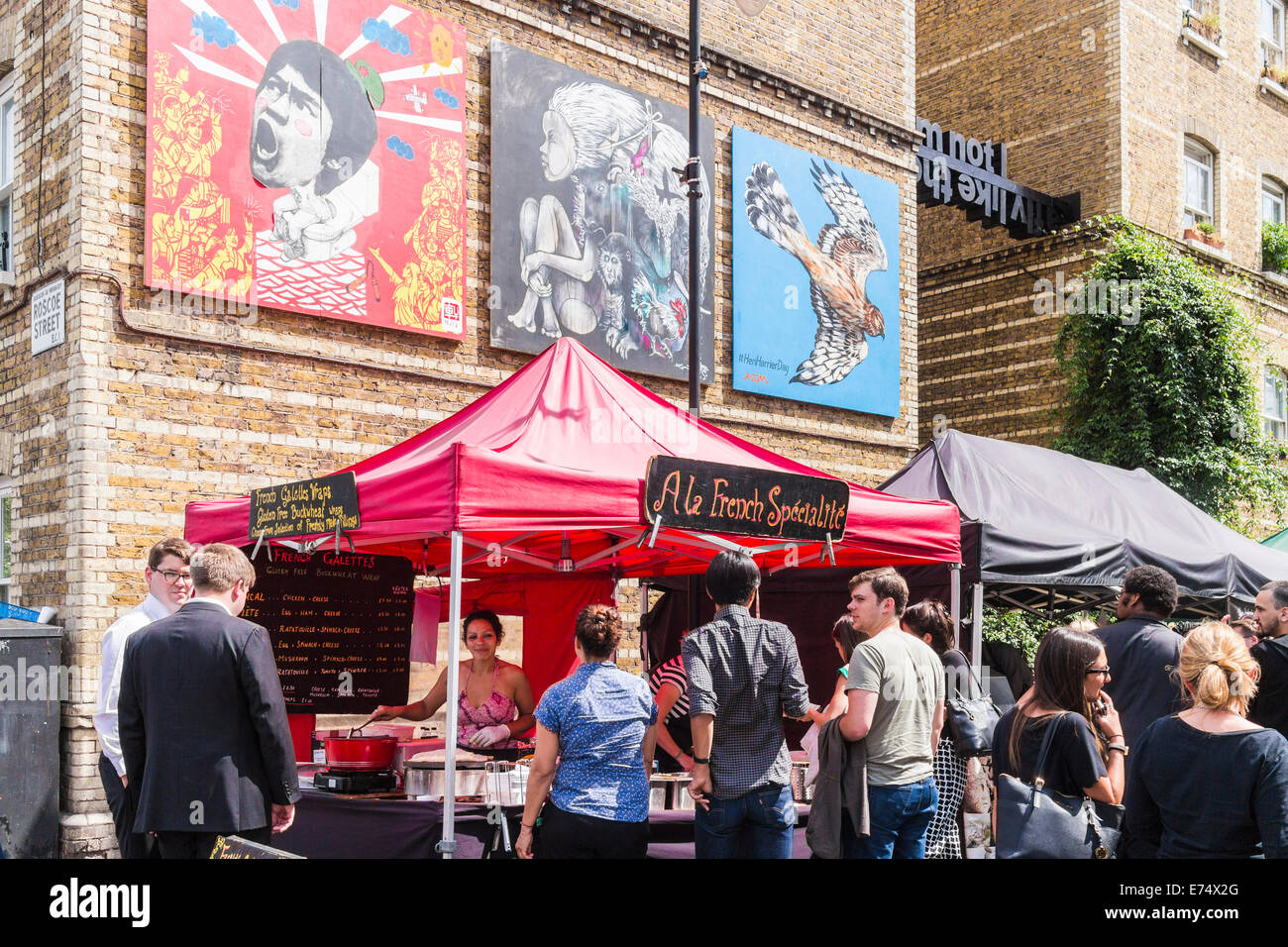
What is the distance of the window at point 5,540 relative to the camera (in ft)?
31.6

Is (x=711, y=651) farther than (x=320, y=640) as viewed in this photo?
No

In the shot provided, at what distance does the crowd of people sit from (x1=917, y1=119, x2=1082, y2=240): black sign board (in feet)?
37.1

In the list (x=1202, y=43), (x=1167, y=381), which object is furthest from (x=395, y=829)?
(x=1202, y=43)

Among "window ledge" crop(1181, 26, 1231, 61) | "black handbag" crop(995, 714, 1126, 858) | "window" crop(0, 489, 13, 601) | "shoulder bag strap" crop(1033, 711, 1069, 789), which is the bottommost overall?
"black handbag" crop(995, 714, 1126, 858)

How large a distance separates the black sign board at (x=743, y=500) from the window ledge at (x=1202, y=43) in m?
16.4

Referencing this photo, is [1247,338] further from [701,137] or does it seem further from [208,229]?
[208,229]

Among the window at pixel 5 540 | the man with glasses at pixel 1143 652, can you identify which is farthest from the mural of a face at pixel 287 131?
the man with glasses at pixel 1143 652

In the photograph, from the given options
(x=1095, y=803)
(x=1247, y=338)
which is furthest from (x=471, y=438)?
(x=1247, y=338)

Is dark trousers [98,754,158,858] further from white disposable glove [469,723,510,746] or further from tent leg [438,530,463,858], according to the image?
white disposable glove [469,723,510,746]

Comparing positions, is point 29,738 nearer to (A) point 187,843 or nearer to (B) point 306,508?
(B) point 306,508

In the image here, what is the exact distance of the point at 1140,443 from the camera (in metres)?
17.4

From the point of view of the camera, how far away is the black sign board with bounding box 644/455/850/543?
610 cm

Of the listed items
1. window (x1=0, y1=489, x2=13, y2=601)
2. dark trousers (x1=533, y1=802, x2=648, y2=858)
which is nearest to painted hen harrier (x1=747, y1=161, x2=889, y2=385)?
window (x1=0, y1=489, x2=13, y2=601)
